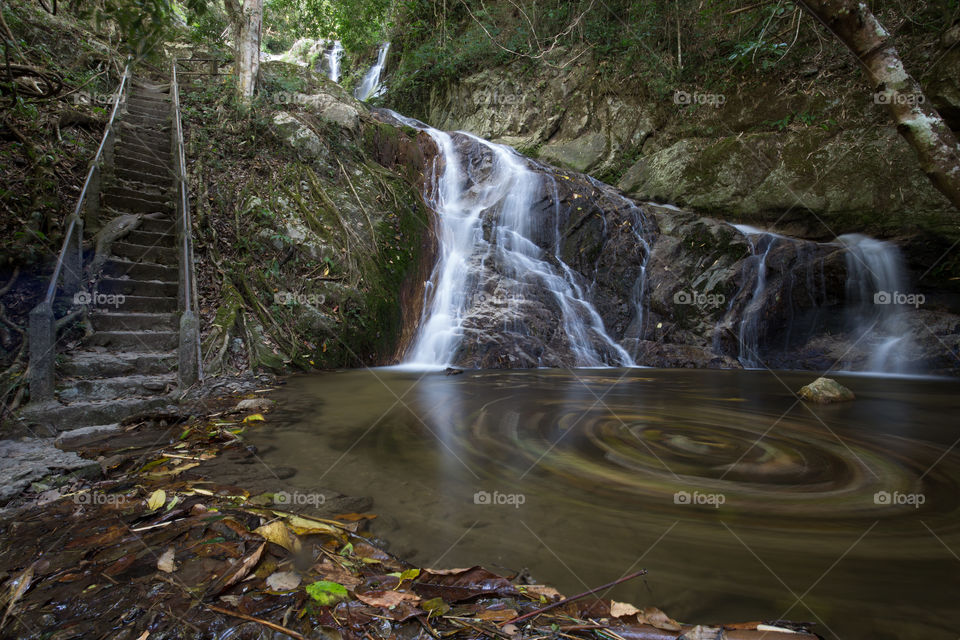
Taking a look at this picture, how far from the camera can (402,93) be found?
17625 mm

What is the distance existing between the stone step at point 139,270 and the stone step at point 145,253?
0.17m

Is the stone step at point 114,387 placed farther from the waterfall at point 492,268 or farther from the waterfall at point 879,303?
the waterfall at point 879,303

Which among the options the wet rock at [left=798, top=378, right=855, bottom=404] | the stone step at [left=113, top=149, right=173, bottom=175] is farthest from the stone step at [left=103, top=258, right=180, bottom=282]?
the wet rock at [left=798, top=378, right=855, bottom=404]

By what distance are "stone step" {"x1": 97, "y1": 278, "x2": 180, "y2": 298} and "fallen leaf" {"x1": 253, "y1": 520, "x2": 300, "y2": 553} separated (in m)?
4.65

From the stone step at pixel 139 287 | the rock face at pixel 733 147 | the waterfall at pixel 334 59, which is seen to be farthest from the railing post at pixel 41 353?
the waterfall at pixel 334 59

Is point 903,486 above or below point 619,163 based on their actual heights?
below

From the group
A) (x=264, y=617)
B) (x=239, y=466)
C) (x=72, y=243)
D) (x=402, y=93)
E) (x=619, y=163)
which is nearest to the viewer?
(x=264, y=617)

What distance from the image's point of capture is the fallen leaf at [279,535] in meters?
1.69

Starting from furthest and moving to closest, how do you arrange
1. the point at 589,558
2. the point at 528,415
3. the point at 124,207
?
the point at 124,207, the point at 528,415, the point at 589,558

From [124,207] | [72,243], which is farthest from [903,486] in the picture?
[124,207]

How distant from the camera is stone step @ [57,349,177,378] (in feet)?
12.3

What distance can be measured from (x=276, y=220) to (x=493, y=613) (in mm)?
6681

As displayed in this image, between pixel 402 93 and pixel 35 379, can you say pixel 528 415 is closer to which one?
pixel 35 379

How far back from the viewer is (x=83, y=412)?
129 inches
